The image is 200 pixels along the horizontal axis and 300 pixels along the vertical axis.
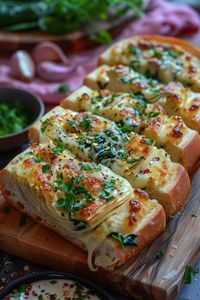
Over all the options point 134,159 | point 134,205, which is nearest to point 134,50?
point 134,159

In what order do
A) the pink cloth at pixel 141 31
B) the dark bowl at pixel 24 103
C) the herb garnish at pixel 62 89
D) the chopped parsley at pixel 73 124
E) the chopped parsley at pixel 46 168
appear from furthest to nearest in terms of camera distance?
the pink cloth at pixel 141 31 < the herb garnish at pixel 62 89 < the dark bowl at pixel 24 103 < the chopped parsley at pixel 73 124 < the chopped parsley at pixel 46 168

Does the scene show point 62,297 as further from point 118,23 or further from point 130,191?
point 118,23

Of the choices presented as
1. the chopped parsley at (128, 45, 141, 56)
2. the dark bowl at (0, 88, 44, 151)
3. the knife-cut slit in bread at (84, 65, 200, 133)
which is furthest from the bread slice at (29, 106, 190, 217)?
the chopped parsley at (128, 45, 141, 56)

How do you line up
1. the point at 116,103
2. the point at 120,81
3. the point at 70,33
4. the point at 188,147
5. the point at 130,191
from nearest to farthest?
the point at 130,191
the point at 188,147
the point at 116,103
the point at 120,81
the point at 70,33

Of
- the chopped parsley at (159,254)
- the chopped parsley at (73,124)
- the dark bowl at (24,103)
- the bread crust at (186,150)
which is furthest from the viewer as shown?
the dark bowl at (24,103)

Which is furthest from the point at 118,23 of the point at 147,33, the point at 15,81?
the point at 15,81

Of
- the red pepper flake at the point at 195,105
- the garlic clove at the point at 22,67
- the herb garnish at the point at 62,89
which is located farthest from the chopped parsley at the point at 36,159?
the garlic clove at the point at 22,67

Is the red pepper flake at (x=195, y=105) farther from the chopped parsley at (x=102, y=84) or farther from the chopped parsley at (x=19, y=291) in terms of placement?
the chopped parsley at (x=19, y=291)
